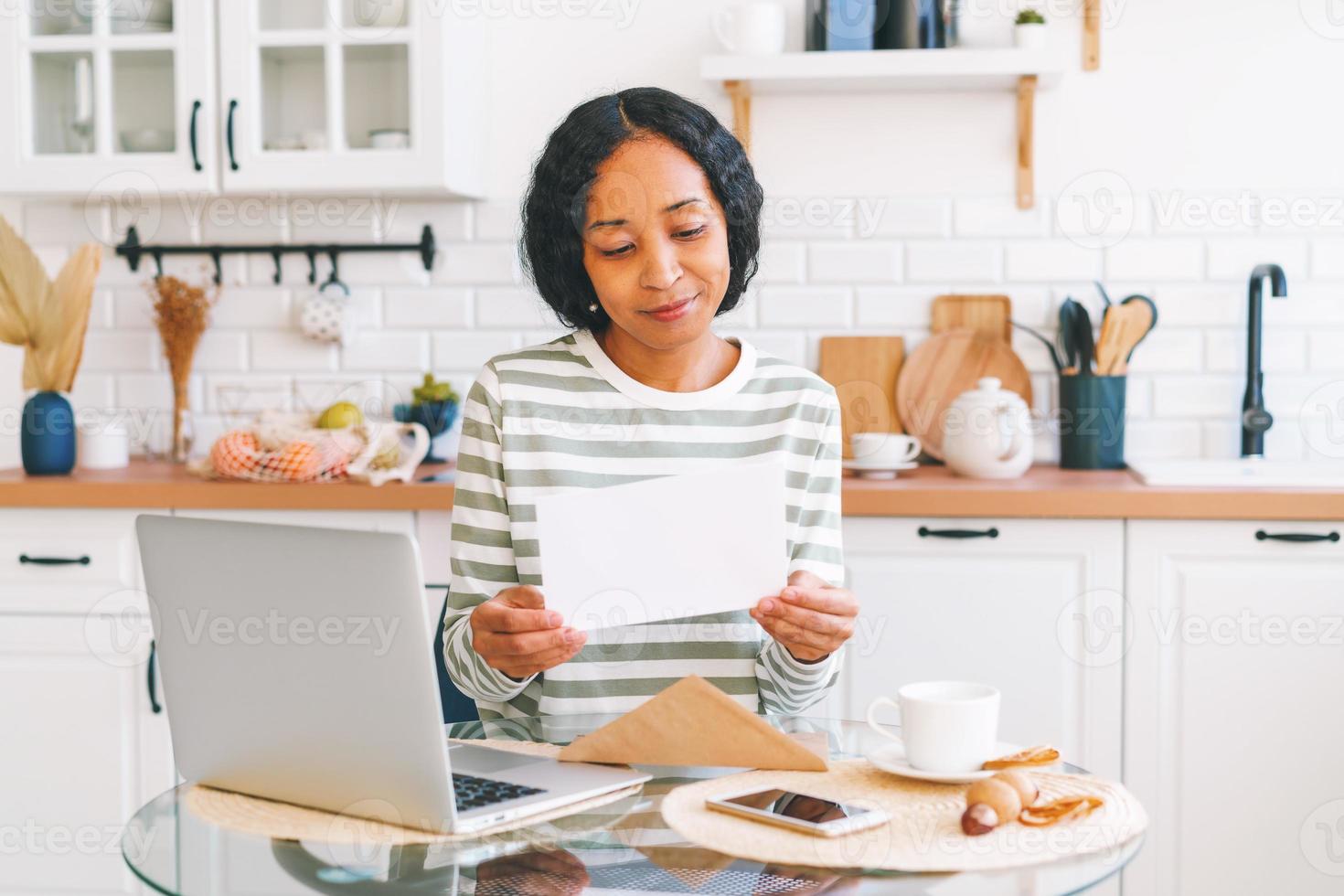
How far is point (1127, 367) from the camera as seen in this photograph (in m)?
2.99

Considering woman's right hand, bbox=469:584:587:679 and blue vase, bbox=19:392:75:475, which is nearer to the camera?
woman's right hand, bbox=469:584:587:679

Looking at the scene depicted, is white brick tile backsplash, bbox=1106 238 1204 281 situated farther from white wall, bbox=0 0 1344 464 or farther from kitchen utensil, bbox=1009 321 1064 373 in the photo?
kitchen utensil, bbox=1009 321 1064 373

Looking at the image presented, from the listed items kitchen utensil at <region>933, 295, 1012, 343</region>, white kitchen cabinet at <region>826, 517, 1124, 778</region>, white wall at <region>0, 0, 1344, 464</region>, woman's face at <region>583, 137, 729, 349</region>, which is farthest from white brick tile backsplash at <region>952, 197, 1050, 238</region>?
woman's face at <region>583, 137, 729, 349</region>

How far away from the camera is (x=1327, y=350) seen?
2.97 m

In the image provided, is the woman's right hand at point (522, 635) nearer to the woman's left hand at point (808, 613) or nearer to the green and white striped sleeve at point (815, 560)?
the woman's left hand at point (808, 613)

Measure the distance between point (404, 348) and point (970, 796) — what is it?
2.38m

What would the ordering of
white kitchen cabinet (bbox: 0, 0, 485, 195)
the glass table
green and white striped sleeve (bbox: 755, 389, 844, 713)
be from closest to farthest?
the glass table
green and white striped sleeve (bbox: 755, 389, 844, 713)
white kitchen cabinet (bbox: 0, 0, 485, 195)

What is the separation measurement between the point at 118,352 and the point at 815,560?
2.27 metres

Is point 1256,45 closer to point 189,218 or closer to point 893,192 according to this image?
point 893,192

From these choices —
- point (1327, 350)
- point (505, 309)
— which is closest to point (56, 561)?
point (505, 309)

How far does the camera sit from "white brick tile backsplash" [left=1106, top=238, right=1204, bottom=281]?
118 inches

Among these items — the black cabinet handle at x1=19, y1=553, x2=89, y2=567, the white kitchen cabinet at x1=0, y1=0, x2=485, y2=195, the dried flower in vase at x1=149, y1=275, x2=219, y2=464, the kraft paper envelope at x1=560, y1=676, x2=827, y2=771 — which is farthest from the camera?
the dried flower in vase at x1=149, y1=275, x2=219, y2=464

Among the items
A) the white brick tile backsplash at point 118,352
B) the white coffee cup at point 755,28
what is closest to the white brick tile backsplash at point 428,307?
the white brick tile backsplash at point 118,352

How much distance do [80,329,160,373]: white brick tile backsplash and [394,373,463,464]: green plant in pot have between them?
27.6 inches
